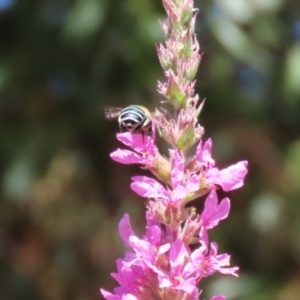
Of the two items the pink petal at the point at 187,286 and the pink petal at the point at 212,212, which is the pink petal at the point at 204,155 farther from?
the pink petal at the point at 187,286

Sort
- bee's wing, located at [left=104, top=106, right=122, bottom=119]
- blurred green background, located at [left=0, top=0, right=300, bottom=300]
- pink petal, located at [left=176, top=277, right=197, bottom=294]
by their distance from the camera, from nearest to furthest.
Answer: pink petal, located at [left=176, top=277, right=197, bottom=294], bee's wing, located at [left=104, top=106, right=122, bottom=119], blurred green background, located at [left=0, top=0, right=300, bottom=300]

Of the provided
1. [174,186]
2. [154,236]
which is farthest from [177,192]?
[154,236]

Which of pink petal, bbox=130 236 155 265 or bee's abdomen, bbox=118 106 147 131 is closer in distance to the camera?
pink petal, bbox=130 236 155 265

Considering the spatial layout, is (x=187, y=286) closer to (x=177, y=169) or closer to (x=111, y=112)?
(x=177, y=169)

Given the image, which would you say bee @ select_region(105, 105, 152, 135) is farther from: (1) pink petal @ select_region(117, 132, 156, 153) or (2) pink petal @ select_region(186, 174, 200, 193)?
(2) pink petal @ select_region(186, 174, 200, 193)

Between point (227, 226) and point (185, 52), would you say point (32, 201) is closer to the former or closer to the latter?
point (227, 226)

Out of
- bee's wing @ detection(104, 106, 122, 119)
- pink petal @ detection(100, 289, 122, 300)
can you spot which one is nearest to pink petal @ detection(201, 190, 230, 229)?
pink petal @ detection(100, 289, 122, 300)
